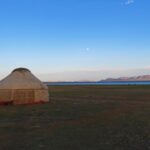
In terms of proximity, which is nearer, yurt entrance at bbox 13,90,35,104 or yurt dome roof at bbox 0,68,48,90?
yurt entrance at bbox 13,90,35,104

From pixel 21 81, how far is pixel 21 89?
116 centimetres

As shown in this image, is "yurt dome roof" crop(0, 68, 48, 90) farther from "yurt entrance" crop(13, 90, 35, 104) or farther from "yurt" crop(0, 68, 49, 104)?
"yurt entrance" crop(13, 90, 35, 104)

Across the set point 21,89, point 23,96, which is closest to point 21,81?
point 21,89

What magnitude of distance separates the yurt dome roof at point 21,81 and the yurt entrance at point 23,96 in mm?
487

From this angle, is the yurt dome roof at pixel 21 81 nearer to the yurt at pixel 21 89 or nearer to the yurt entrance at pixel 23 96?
the yurt at pixel 21 89

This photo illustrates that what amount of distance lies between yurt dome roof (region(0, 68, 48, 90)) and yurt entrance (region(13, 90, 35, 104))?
0.49 metres

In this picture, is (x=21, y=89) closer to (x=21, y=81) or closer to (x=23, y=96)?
(x=23, y=96)

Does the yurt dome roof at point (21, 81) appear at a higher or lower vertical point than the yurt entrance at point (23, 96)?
higher

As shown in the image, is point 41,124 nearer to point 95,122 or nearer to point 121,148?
point 95,122

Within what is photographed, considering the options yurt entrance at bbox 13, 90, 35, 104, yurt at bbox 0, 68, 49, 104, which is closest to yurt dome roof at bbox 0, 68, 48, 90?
yurt at bbox 0, 68, 49, 104

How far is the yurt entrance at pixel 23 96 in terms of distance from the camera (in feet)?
105

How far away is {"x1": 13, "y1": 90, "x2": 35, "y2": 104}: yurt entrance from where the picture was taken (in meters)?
32.0

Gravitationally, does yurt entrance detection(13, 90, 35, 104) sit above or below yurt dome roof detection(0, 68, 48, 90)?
below

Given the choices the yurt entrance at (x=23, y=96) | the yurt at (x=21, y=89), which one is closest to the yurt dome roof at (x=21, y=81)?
the yurt at (x=21, y=89)
